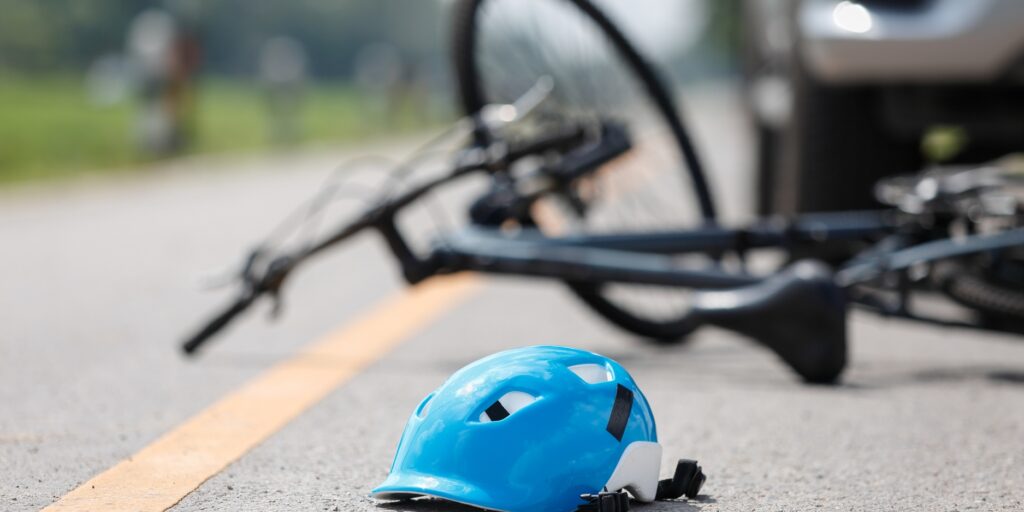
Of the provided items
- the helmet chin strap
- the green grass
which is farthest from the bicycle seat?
the green grass

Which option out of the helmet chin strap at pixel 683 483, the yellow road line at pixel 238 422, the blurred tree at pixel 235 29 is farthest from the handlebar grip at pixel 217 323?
the blurred tree at pixel 235 29

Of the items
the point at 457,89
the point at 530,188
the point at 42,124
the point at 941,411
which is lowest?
the point at 941,411

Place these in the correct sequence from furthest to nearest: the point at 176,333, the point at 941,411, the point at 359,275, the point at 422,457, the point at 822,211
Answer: the point at 359,275 → the point at 822,211 → the point at 176,333 → the point at 941,411 → the point at 422,457

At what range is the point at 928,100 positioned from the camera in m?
5.71

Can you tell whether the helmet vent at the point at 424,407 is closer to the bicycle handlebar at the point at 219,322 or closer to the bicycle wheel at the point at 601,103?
the bicycle handlebar at the point at 219,322

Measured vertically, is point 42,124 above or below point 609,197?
above

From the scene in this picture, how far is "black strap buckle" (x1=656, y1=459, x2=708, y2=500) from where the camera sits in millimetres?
3029

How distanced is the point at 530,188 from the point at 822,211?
1.62 m

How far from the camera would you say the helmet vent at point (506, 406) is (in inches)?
111

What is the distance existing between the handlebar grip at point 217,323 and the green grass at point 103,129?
10833 millimetres

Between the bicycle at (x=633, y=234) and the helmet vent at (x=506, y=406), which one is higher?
the bicycle at (x=633, y=234)

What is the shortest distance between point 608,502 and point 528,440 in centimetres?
17

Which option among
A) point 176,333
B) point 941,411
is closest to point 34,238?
point 176,333

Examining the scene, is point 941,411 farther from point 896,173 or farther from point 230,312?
point 896,173
